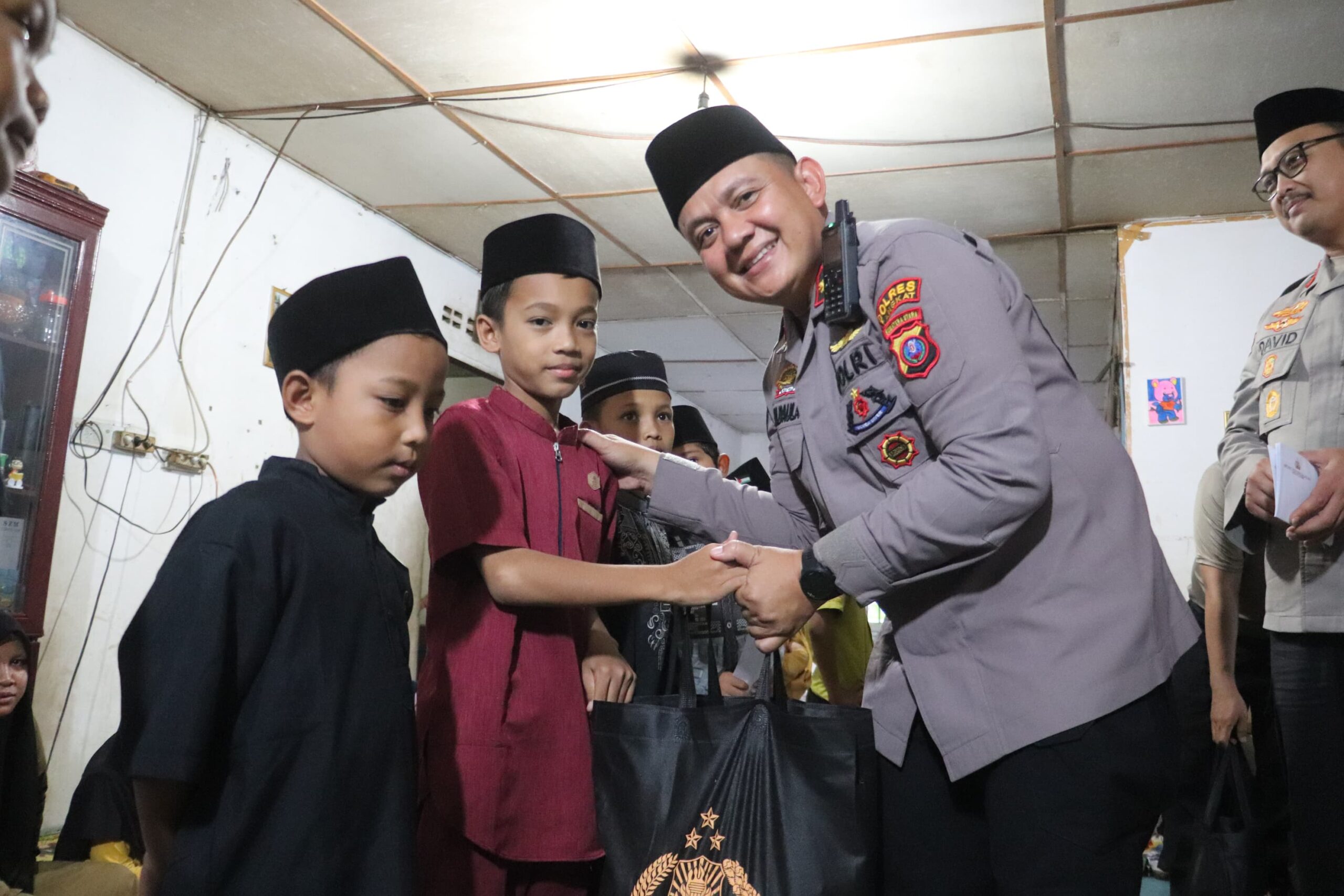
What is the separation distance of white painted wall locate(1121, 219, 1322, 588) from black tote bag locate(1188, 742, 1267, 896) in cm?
248

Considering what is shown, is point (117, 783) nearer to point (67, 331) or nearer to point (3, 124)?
point (67, 331)

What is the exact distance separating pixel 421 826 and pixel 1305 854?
1.59 meters

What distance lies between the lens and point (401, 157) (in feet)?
13.6

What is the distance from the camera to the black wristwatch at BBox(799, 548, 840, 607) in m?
1.28

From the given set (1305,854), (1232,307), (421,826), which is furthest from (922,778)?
(1232,307)

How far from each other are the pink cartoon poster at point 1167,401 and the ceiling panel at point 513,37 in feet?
9.56

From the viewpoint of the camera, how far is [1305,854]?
175 cm

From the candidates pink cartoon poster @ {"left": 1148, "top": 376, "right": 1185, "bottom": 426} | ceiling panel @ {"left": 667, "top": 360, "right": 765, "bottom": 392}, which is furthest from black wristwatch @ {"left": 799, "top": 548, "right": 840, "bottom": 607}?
ceiling panel @ {"left": 667, "top": 360, "right": 765, "bottom": 392}

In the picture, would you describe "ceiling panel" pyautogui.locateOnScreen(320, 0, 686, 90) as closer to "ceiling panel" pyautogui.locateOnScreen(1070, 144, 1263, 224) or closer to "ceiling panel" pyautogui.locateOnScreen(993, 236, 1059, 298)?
"ceiling panel" pyautogui.locateOnScreen(1070, 144, 1263, 224)

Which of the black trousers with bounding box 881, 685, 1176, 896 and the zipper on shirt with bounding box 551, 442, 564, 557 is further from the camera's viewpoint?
the zipper on shirt with bounding box 551, 442, 564, 557

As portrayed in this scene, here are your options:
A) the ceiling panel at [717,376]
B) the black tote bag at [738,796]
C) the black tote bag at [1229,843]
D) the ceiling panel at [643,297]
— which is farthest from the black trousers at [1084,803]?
the ceiling panel at [717,376]

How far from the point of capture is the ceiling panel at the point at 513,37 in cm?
299

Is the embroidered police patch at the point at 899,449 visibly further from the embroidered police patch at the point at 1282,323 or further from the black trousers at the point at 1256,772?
the black trousers at the point at 1256,772

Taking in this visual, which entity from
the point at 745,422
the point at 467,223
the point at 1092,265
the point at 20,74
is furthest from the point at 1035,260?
the point at 20,74
